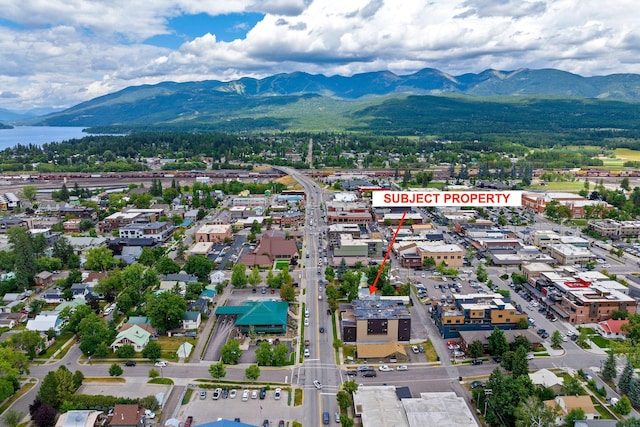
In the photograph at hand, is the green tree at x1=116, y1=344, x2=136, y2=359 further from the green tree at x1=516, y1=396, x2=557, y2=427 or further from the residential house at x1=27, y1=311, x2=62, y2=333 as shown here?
the green tree at x1=516, y1=396, x2=557, y2=427

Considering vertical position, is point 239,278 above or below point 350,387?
above

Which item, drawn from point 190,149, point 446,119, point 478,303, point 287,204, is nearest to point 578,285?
point 478,303

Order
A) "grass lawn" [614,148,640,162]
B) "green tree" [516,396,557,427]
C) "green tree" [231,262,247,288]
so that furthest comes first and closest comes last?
1. "grass lawn" [614,148,640,162]
2. "green tree" [231,262,247,288]
3. "green tree" [516,396,557,427]

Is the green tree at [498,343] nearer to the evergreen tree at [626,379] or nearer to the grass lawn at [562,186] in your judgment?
the evergreen tree at [626,379]

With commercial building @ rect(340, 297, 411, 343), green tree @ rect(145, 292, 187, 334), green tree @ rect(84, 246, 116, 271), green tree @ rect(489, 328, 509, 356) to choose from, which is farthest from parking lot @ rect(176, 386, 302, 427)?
green tree @ rect(84, 246, 116, 271)

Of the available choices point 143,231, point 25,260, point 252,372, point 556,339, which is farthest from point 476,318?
point 143,231

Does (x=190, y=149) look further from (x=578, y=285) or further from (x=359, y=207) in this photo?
(x=578, y=285)

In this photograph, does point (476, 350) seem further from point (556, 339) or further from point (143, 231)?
point (143, 231)
